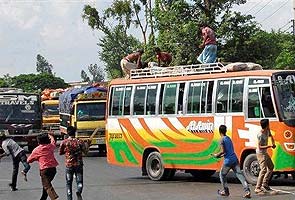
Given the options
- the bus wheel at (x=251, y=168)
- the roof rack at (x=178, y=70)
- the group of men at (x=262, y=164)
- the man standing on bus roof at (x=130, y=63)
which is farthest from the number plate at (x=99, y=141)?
the group of men at (x=262, y=164)

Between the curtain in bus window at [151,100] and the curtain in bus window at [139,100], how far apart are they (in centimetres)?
20

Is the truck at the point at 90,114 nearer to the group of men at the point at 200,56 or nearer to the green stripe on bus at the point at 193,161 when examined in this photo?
the group of men at the point at 200,56

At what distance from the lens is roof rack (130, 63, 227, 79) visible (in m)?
17.2

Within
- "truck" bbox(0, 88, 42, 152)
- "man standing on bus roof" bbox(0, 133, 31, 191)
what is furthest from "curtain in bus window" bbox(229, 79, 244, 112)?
"truck" bbox(0, 88, 42, 152)

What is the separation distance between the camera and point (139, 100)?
62.2 feet

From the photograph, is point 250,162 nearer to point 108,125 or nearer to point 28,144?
point 108,125

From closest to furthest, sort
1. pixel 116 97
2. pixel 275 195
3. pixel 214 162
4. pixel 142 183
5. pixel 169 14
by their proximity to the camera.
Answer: pixel 275 195 < pixel 214 162 < pixel 142 183 < pixel 116 97 < pixel 169 14

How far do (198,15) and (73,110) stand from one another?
7750 mm

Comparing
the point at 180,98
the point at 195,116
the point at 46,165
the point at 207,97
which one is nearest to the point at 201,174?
the point at 195,116

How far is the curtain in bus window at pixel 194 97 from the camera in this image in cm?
1727

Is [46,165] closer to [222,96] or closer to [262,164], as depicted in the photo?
[262,164]

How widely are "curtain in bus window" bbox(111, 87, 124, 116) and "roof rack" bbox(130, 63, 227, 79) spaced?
555mm

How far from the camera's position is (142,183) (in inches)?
712

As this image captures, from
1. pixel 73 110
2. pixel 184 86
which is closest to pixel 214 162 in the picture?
pixel 184 86
